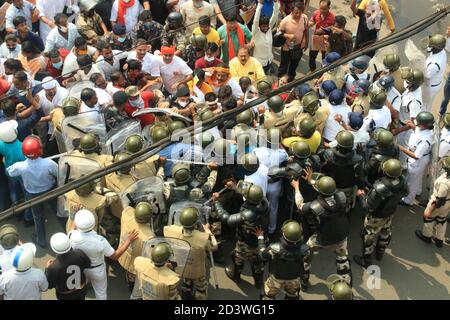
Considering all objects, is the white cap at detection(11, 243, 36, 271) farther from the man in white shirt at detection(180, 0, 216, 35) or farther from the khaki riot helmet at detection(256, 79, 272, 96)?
the man in white shirt at detection(180, 0, 216, 35)

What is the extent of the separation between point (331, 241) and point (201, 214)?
1597 millimetres

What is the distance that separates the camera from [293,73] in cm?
1141

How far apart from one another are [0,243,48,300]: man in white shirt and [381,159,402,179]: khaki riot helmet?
4.11 m

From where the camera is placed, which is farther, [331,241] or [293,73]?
[293,73]

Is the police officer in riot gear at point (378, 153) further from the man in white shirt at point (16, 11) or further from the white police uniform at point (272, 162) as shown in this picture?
the man in white shirt at point (16, 11)

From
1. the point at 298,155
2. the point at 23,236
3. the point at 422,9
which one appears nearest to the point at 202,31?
the point at 298,155

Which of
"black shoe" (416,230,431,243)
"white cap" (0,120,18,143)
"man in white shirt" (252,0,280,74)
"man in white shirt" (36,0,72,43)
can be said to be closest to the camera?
"white cap" (0,120,18,143)

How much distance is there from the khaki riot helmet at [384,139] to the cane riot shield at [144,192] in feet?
9.21

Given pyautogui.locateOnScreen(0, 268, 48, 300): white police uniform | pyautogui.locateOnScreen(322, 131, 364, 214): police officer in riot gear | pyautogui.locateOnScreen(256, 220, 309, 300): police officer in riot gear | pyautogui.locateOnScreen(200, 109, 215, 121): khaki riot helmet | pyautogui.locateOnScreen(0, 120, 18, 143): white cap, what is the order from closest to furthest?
pyautogui.locateOnScreen(0, 268, 48, 300): white police uniform, pyautogui.locateOnScreen(256, 220, 309, 300): police officer in riot gear, pyautogui.locateOnScreen(322, 131, 364, 214): police officer in riot gear, pyautogui.locateOnScreen(0, 120, 18, 143): white cap, pyautogui.locateOnScreen(200, 109, 215, 121): khaki riot helmet

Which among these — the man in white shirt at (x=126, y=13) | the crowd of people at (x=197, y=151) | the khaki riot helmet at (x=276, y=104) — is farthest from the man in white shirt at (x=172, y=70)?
the khaki riot helmet at (x=276, y=104)

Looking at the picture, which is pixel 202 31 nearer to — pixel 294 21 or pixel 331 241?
pixel 294 21

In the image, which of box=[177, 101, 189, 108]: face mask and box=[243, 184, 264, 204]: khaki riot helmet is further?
box=[177, 101, 189, 108]: face mask

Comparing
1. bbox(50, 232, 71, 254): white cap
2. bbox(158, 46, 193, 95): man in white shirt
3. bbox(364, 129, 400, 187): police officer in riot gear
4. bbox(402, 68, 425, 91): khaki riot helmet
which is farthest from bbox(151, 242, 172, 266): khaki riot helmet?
bbox(402, 68, 425, 91): khaki riot helmet

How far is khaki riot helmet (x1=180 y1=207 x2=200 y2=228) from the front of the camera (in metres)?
6.65
